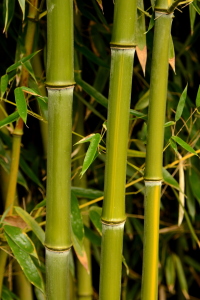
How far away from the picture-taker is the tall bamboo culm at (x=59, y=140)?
0.69 meters

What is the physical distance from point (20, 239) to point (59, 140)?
0.86 feet

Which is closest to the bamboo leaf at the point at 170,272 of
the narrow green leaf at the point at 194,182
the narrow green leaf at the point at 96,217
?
the narrow green leaf at the point at 194,182

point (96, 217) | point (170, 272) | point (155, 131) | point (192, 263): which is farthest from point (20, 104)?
point (192, 263)

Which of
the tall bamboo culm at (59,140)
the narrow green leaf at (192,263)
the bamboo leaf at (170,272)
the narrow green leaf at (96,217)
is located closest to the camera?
the tall bamboo culm at (59,140)

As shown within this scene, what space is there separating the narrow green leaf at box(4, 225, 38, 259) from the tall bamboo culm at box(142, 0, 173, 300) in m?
0.22

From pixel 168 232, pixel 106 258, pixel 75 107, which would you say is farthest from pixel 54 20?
pixel 168 232

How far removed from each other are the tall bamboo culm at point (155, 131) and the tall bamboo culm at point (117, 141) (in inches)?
1.9

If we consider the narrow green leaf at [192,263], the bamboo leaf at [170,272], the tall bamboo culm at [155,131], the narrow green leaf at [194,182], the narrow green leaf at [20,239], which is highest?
the tall bamboo culm at [155,131]

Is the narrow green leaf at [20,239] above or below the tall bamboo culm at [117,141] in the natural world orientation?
below

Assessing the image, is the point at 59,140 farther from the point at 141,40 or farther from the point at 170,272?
the point at 170,272

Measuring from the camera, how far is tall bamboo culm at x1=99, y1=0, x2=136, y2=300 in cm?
71

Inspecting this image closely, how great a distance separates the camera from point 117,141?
0.73 metres

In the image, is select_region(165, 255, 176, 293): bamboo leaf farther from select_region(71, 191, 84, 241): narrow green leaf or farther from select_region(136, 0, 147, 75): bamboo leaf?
select_region(136, 0, 147, 75): bamboo leaf

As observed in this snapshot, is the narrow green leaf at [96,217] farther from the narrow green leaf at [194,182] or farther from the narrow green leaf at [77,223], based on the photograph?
the narrow green leaf at [194,182]
